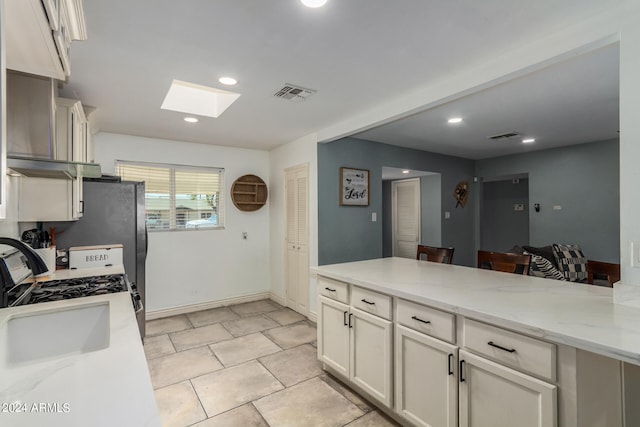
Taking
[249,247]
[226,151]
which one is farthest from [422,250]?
[226,151]

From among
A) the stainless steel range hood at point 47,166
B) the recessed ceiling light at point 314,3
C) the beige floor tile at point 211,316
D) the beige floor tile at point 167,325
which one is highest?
the recessed ceiling light at point 314,3

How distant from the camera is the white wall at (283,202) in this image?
3949mm

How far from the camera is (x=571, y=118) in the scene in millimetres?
3436

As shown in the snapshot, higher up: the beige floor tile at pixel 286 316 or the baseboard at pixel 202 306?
the baseboard at pixel 202 306

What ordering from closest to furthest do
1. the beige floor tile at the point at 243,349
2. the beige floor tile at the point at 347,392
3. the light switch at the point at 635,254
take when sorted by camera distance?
1. the light switch at the point at 635,254
2. the beige floor tile at the point at 347,392
3. the beige floor tile at the point at 243,349

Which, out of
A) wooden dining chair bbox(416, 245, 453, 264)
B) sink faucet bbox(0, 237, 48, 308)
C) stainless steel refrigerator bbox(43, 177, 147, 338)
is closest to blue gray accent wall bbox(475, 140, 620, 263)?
wooden dining chair bbox(416, 245, 453, 264)

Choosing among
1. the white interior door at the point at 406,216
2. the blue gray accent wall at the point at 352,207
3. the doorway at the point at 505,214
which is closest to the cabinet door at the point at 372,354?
the blue gray accent wall at the point at 352,207

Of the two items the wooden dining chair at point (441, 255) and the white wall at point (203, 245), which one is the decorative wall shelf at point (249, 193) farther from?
the wooden dining chair at point (441, 255)

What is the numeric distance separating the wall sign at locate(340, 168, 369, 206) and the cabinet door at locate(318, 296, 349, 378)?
1.79m

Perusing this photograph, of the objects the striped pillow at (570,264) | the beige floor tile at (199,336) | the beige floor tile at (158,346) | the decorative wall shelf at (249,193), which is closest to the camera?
the beige floor tile at (158,346)

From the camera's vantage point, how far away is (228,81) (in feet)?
7.82

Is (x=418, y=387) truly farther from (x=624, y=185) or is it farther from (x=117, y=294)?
(x=117, y=294)

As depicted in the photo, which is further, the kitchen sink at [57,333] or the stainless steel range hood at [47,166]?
the stainless steel range hood at [47,166]

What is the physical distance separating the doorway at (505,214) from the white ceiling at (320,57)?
388 centimetres
